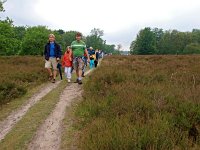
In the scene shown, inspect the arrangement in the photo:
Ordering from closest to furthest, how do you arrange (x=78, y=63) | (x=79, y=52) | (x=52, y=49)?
(x=79, y=52), (x=78, y=63), (x=52, y=49)

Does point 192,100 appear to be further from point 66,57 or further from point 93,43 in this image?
point 93,43

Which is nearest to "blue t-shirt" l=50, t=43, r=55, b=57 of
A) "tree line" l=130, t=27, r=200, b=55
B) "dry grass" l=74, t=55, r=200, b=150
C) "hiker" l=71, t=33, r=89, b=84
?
"hiker" l=71, t=33, r=89, b=84

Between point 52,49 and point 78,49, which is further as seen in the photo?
point 52,49

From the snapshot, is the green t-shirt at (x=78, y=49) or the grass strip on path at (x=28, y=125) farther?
the green t-shirt at (x=78, y=49)

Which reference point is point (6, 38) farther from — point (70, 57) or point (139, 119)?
point (139, 119)

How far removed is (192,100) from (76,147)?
2.56 m

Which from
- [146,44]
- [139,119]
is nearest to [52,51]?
[139,119]

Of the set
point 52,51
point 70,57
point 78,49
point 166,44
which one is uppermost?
point 78,49

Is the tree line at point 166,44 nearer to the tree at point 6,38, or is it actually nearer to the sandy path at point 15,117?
the tree at point 6,38

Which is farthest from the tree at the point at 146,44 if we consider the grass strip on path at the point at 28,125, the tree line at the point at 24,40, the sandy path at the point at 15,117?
the grass strip on path at the point at 28,125

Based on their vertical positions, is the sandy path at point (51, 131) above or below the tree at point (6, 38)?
below

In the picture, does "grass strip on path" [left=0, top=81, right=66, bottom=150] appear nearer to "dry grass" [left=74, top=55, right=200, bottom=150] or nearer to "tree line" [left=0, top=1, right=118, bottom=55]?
Answer: "dry grass" [left=74, top=55, right=200, bottom=150]

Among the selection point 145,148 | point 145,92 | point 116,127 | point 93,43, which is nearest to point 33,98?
point 145,92

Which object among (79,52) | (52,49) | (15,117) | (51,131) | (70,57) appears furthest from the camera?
(52,49)
